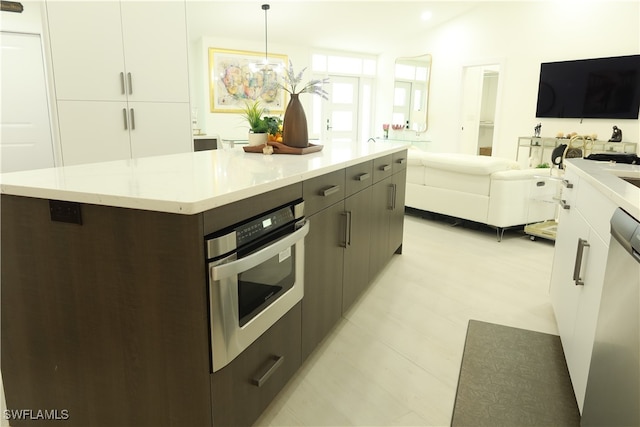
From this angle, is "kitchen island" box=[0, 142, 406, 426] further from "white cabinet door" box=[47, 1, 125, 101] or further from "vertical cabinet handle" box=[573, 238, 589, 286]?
"white cabinet door" box=[47, 1, 125, 101]

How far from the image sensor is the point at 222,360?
3.83 ft

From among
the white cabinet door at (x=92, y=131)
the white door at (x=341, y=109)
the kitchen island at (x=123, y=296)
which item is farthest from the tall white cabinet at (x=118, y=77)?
the white door at (x=341, y=109)

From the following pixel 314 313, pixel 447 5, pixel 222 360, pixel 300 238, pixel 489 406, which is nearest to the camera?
pixel 222 360

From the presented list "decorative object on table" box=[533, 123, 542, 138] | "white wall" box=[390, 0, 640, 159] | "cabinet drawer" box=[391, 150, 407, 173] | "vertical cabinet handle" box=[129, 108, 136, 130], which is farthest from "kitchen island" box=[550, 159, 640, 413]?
"decorative object on table" box=[533, 123, 542, 138]

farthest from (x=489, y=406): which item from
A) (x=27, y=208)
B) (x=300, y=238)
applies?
(x=27, y=208)

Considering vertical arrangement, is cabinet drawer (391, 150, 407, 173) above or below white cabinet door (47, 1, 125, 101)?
below

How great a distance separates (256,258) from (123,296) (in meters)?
0.37

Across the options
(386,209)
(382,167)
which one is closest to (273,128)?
(382,167)

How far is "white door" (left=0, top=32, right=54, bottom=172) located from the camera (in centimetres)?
468

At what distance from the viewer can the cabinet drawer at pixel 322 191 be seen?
1641 mm

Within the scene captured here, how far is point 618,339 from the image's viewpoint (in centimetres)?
115

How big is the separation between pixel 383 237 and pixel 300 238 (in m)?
1.46

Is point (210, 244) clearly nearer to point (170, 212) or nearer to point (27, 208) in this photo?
point (170, 212)

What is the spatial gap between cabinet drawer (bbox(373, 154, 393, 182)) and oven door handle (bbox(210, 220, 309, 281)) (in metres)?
1.13
